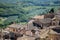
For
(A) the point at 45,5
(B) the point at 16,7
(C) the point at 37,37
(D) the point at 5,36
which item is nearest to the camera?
(C) the point at 37,37

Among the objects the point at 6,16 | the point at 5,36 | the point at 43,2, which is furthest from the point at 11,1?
the point at 5,36

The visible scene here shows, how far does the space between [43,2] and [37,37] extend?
2163 centimetres

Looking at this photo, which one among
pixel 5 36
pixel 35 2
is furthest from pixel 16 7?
pixel 5 36

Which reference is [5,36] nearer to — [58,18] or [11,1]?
[58,18]

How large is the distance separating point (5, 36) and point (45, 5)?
19.6m

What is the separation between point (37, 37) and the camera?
42.9 feet

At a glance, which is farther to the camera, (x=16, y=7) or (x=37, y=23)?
(x=16, y=7)

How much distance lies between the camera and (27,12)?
29.2 m

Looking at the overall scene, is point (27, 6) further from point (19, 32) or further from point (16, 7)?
point (19, 32)

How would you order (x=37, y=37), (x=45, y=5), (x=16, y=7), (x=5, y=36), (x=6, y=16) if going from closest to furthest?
(x=37, y=37) < (x=5, y=36) < (x=6, y=16) < (x=16, y=7) < (x=45, y=5)

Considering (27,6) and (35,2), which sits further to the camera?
(35,2)

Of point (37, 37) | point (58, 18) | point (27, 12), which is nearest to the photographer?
point (37, 37)

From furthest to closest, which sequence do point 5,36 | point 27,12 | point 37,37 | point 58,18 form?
point 27,12 → point 58,18 → point 5,36 → point 37,37

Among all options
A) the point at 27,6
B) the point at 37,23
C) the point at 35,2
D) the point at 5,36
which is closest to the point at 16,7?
the point at 27,6
